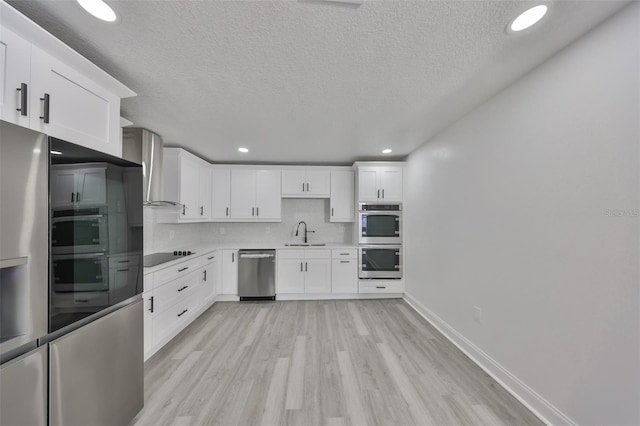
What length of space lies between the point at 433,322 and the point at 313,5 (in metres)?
3.41

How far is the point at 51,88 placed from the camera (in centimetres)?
122

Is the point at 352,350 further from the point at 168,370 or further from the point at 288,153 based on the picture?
the point at 288,153

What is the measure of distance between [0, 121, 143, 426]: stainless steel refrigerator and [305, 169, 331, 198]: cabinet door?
116 inches

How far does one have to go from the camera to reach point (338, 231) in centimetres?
465

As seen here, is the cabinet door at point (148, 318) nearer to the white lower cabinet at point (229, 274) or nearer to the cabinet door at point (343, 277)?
the white lower cabinet at point (229, 274)

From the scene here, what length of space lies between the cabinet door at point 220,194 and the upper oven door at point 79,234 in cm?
295

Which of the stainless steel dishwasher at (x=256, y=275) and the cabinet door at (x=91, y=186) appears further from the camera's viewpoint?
the stainless steel dishwasher at (x=256, y=275)

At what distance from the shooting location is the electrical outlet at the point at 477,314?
7.18ft

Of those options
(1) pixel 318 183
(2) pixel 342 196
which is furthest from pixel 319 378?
(1) pixel 318 183

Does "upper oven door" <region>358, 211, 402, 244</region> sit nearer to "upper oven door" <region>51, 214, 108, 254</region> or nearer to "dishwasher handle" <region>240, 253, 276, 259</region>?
"dishwasher handle" <region>240, 253, 276, 259</region>

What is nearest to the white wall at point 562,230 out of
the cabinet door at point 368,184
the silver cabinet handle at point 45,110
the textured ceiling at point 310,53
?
the textured ceiling at point 310,53

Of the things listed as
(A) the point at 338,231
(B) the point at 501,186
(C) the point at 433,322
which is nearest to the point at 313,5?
(B) the point at 501,186

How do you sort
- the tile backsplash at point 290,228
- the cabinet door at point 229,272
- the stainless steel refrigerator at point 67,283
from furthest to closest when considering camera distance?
the tile backsplash at point 290,228
the cabinet door at point 229,272
the stainless steel refrigerator at point 67,283

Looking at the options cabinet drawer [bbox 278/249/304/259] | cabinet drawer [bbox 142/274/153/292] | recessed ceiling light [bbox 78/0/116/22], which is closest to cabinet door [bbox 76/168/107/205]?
recessed ceiling light [bbox 78/0/116/22]
